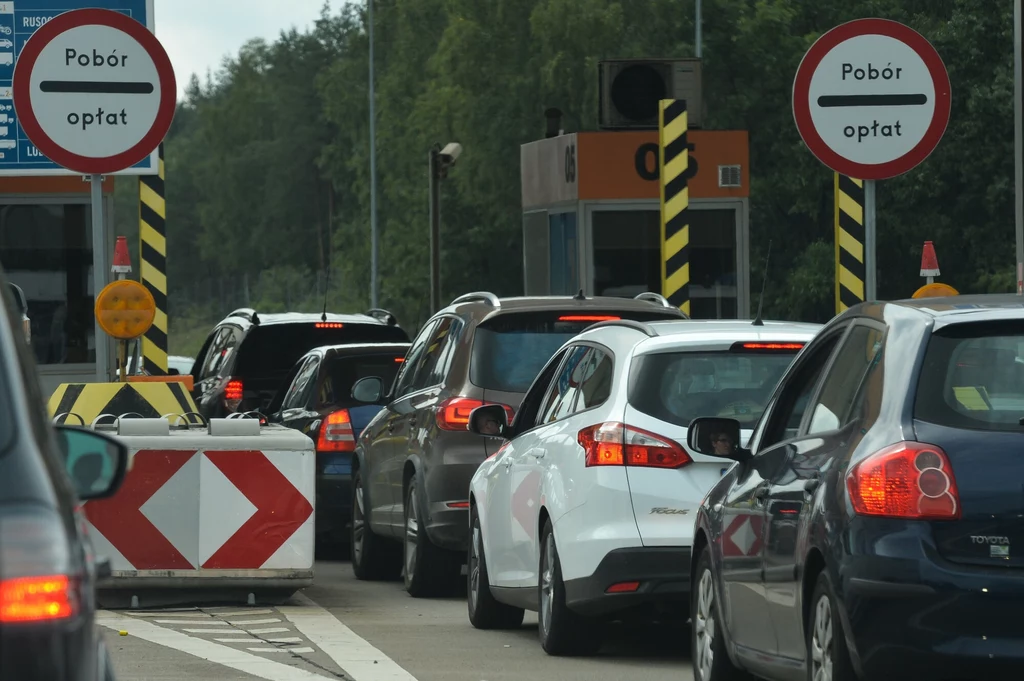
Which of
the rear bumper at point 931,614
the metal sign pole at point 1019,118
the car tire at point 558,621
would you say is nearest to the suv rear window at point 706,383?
the car tire at point 558,621

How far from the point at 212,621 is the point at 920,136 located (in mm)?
4214

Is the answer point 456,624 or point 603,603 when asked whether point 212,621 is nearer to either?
point 456,624

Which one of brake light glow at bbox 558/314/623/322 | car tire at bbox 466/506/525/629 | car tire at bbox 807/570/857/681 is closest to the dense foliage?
brake light glow at bbox 558/314/623/322

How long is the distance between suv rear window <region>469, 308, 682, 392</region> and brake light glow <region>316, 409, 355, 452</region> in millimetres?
4103

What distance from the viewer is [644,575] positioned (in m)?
9.02

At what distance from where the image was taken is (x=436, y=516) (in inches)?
481

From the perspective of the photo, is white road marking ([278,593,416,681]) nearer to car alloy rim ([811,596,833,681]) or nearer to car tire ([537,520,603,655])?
car tire ([537,520,603,655])

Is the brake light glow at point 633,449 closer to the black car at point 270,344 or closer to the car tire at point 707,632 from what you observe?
the car tire at point 707,632

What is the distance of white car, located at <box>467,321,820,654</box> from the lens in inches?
355

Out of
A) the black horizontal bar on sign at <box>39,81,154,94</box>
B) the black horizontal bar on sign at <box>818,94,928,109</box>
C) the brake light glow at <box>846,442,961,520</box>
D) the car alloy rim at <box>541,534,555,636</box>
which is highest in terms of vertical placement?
the black horizontal bar on sign at <box>39,81,154,94</box>

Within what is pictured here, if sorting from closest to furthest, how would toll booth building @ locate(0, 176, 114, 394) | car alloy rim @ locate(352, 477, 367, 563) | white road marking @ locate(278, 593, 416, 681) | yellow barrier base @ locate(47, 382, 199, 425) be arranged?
white road marking @ locate(278, 593, 416, 681)
yellow barrier base @ locate(47, 382, 199, 425)
car alloy rim @ locate(352, 477, 367, 563)
toll booth building @ locate(0, 176, 114, 394)

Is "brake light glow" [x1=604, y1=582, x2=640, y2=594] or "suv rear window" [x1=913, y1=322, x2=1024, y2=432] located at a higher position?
"suv rear window" [x1=913, y1=322, x2=1024, y2=432]

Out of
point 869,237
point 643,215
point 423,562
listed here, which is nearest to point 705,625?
point 869,237

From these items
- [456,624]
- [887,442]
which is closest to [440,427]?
[456,624]
